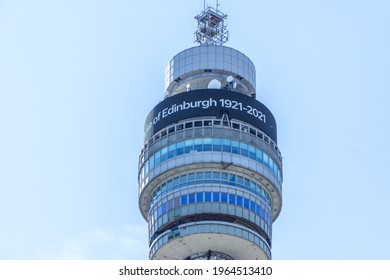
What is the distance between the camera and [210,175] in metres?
119

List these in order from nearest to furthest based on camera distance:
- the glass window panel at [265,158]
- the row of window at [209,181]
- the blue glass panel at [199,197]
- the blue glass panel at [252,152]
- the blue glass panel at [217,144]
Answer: the blue glass panel at [199,197], the row of window at [209,181], the blue glass panel at [217,144], the blue glass panel at [252,152], the glass window panel at [265,158]

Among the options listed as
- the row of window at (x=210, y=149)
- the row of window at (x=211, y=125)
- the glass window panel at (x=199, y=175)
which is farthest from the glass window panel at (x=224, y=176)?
the row of window at (x=211, y=125)

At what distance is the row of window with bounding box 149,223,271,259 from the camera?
380 feet

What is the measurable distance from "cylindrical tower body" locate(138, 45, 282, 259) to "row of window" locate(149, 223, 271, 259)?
103 mm

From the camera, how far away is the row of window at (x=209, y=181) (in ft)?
390

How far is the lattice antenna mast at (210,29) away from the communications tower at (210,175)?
8.21 meters

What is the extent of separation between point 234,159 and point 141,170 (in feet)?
38.1

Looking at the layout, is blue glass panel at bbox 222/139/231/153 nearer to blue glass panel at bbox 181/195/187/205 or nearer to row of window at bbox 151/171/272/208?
row of window at bbox 151/171/272/208

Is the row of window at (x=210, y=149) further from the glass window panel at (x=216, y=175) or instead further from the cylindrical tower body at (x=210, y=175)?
the glass window panel at (x=216, y=175)

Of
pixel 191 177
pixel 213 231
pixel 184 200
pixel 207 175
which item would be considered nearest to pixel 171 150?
pixel 191 177

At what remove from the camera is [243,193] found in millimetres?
119000

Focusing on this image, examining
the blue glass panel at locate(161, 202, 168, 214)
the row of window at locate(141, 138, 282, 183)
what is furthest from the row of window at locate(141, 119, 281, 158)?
the blue glass panel at locate(161, 202, 168, 214)
